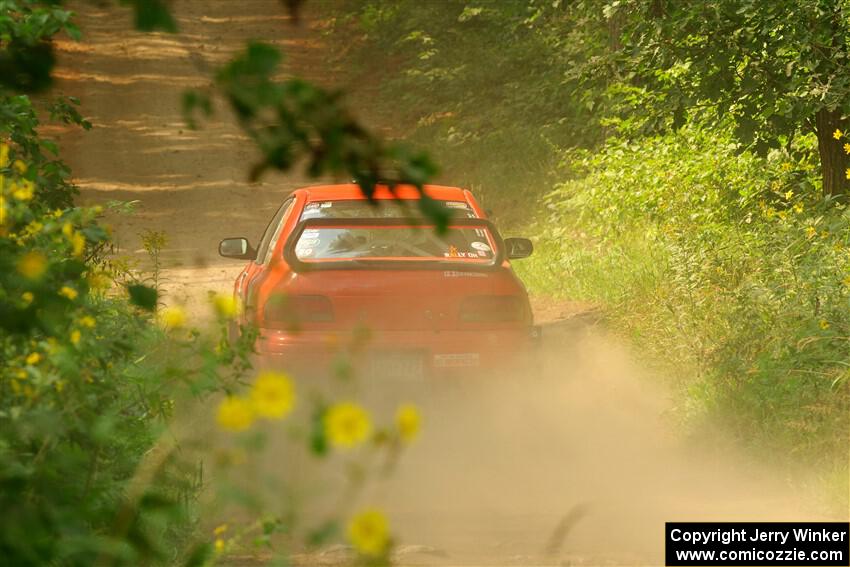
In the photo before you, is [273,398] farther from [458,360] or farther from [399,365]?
[458,360]

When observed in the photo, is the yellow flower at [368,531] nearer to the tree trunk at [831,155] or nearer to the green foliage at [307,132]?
the green foliage at [307,132]

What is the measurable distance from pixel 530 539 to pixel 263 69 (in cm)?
459

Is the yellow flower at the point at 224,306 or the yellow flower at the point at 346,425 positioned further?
the yellow flower at the point at 224,306

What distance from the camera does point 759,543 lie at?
6.24m

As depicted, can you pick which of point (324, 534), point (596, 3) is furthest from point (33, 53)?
point (596, 3)

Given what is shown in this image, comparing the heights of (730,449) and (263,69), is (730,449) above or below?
above

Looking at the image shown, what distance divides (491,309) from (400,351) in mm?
717

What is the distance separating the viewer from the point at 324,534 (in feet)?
8.06

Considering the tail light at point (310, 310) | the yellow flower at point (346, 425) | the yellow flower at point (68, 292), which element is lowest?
the yellow flower at point (346, 425)

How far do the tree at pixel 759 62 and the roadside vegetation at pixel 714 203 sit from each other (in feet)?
0.06

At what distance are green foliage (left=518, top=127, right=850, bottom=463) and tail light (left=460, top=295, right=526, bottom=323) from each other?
1346 millimetres

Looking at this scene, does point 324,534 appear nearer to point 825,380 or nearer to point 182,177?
point 825,380

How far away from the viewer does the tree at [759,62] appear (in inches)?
411

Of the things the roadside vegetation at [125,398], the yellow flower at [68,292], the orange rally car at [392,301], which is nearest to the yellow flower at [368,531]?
the roadside vegetation at [125,398]
